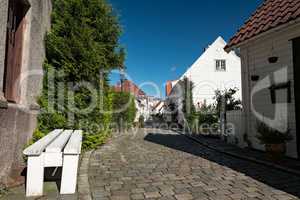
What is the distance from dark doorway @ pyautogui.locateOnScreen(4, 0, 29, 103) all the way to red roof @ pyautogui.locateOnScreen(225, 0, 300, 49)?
641 centimetres

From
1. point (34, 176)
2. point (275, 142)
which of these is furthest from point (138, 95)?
point (34, 176)

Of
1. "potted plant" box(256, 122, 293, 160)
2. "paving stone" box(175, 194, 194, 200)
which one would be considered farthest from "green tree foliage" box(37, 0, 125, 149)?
"potted plant" box(256, 122, 293, 160)

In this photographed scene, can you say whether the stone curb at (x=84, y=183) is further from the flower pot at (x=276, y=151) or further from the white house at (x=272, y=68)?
the white house at (x=272, y=68)

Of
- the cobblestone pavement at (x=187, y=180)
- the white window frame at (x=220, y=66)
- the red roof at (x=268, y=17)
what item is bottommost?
the cobblestone pavement at (x=187, y=180)

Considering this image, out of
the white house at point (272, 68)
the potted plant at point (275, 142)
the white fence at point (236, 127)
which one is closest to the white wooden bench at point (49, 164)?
the potted plant at point (275, 142)

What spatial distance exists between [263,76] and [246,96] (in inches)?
42.2

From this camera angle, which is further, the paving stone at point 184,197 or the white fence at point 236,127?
the white fence at point 236,127

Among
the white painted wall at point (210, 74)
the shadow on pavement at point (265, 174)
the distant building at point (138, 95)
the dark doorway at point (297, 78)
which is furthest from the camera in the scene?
the distant building at point (138, 95)

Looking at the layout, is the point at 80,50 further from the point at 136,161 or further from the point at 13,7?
the point at 136,161

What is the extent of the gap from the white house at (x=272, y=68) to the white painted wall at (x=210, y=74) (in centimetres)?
1507

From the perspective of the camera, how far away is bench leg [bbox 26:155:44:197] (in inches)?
146

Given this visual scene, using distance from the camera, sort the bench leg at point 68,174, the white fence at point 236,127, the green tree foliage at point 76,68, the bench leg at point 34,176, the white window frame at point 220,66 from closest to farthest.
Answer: the bench leg at point 34,176, the bench leg at point 68,174, the green tree foliage at point 76,68, the white fence at point 236,127, the white window frame at point 220,66

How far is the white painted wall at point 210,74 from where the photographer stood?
24.0 m

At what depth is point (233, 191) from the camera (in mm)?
4102
